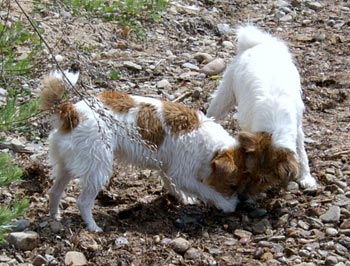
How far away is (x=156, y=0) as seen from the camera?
10328 mm

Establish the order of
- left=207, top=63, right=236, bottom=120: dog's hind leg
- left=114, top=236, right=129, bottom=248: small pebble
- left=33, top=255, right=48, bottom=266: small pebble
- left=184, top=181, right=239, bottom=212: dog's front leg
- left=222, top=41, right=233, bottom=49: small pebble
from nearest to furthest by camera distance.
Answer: left=33, top=255, right=48, bottom=266: small pebble < left=114, top=236, right=129, bottom=248: small pebble < left=184, top=181, right=239, bottom=212: dog's front leg < left=207, top=63, right=236, bottom=120: dog's hind leg < left=222, top=41, right=233, bottom=49: small pebble

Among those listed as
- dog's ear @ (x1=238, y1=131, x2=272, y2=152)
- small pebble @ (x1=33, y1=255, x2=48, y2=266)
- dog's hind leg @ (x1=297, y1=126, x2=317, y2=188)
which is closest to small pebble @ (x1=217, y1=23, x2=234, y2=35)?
dog's hind leg @ (x1=297, y1=126, x2=317, y2=188)

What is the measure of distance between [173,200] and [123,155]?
0.66 m

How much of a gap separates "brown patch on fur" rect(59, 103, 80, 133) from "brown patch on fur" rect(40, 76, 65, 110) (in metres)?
0.08

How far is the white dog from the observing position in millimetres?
5973

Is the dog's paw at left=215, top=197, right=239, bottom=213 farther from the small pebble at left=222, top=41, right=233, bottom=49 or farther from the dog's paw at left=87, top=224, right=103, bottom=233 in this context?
the small pebble at left=222, top=41, right=233, bottom=49

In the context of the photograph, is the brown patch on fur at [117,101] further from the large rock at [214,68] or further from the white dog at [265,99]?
the large rock at [214,68]

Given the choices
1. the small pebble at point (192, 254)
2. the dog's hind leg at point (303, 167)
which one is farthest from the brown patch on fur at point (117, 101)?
the dog's hind leg at point (303, 167)

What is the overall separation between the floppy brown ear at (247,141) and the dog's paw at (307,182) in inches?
28.7

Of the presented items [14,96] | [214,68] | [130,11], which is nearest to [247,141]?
[14,96]

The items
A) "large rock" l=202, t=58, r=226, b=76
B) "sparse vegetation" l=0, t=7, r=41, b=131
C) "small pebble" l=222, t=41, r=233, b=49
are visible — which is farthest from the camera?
"small pebble" l=222, t=41, r=233, b=49

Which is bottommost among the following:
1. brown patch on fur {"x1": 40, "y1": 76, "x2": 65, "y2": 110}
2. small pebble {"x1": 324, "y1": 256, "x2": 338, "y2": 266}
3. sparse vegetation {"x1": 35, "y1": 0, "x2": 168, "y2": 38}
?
sparse vegetation {"x1": 35, "y1": 0, "x2": 168, "y2": 38}

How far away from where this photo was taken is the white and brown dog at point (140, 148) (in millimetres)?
5473

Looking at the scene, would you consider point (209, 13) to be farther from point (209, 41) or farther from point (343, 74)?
point (343, 74)
